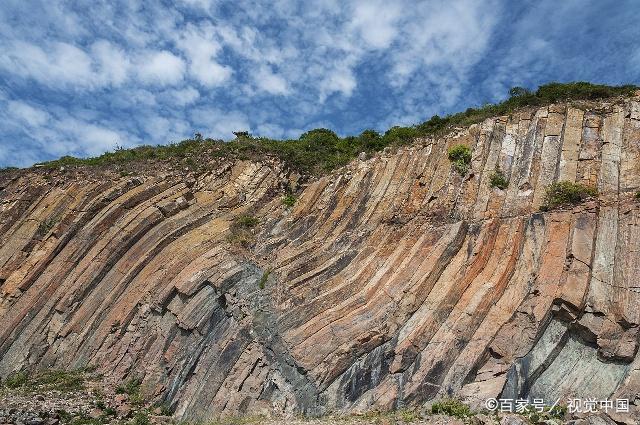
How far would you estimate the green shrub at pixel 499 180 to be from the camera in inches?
718

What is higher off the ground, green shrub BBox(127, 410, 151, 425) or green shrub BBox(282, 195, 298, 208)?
green shrub BBox(282, 195, 298, 208)

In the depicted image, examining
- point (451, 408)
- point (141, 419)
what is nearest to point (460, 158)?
point (451, 408)

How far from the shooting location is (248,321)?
1719 cm

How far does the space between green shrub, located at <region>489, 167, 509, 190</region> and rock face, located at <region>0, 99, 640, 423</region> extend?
6.2 inches

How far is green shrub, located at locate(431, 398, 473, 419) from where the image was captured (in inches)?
496

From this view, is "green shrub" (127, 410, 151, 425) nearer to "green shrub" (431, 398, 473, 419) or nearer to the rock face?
the rock face

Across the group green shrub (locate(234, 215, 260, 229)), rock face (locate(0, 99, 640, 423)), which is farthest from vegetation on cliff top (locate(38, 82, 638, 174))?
green shrub (locate(234, 215, 260, 229))

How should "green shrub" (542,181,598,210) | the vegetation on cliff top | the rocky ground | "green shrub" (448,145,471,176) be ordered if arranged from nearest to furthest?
the rocky ground, "green shrub" (542,181,598,210), "green shrub" (448,145,471,176), the vegetation on cliff top

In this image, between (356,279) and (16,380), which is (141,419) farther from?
(356,279)

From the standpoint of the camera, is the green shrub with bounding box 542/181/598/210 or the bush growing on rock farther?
the bush growing on rock

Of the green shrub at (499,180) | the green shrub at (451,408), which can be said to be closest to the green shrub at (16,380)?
the green shrub at (451,408)

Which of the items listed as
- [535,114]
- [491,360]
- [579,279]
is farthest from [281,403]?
[535,114]

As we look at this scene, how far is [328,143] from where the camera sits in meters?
30.0

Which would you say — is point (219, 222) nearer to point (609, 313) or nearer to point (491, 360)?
point (491, 360)
